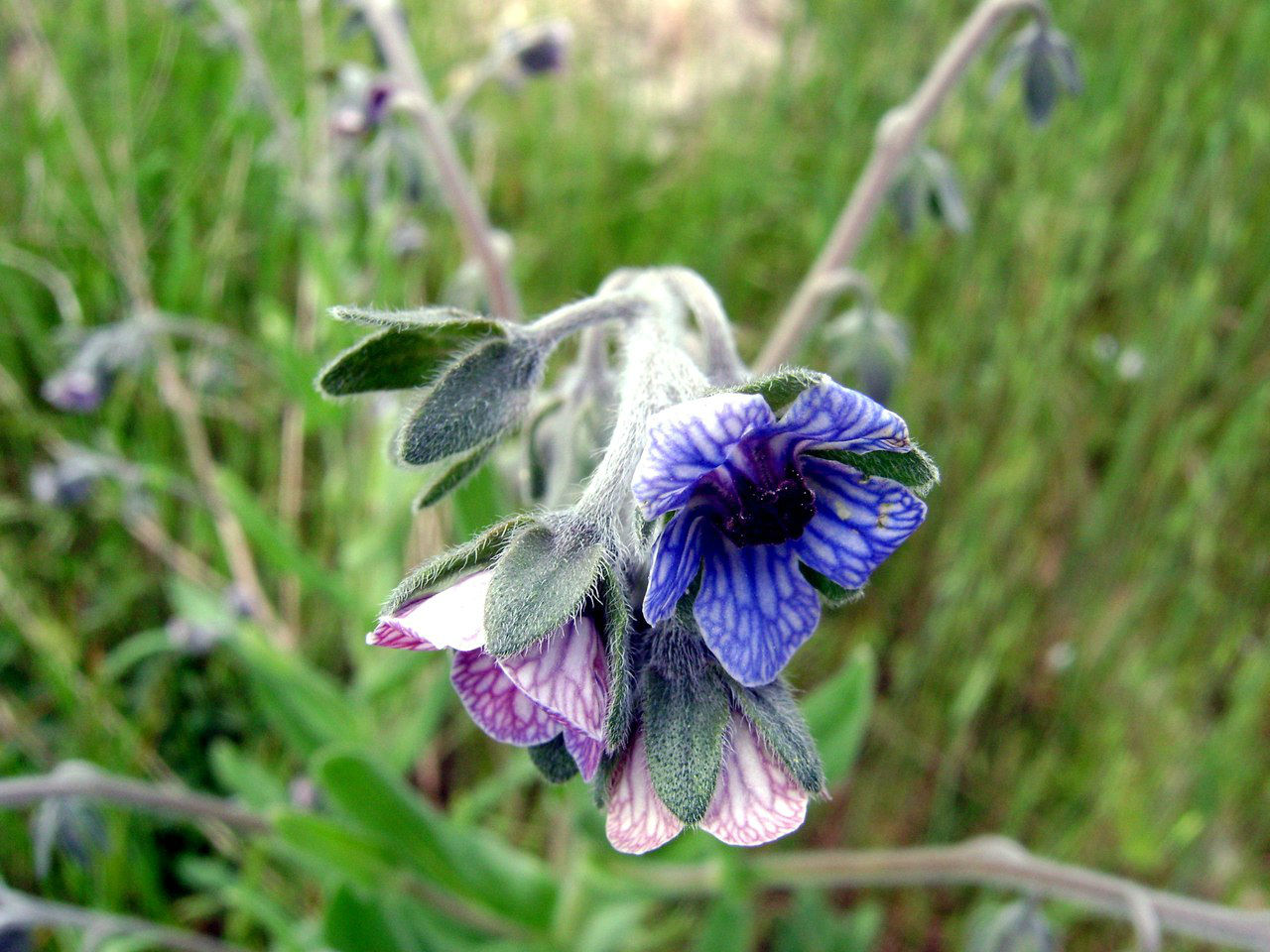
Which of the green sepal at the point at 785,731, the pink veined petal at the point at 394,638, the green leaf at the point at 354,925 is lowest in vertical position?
the green leaf at the point at 354,925

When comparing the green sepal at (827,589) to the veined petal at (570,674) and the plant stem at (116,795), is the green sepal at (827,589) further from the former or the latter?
the plant stem at (116,795)

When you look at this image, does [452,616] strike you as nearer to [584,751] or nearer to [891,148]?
[584,751]

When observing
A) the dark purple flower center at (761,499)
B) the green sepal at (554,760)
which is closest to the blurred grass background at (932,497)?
the green sepal at (554,760)

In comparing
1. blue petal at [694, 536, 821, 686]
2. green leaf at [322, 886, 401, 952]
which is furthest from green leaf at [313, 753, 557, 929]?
blue petal at [694, 536, 821, 686]

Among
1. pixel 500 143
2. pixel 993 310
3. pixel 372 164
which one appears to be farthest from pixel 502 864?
pixel 500 143

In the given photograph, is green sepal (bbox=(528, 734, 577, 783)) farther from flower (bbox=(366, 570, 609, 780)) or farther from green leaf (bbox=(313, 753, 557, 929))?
green leaf (bbox=(313, 753, 557, 929))

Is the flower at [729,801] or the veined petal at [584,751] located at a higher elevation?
the veined petal at [584,751]
